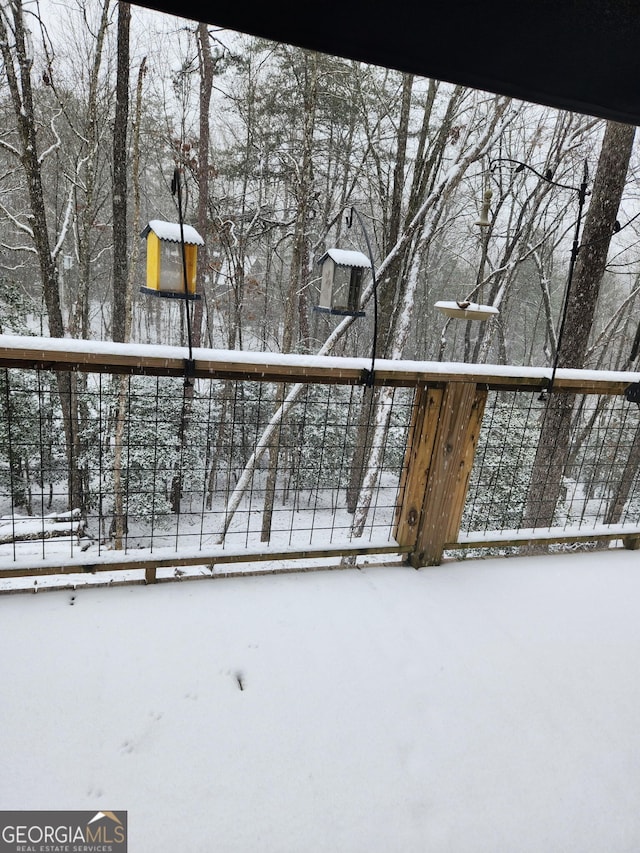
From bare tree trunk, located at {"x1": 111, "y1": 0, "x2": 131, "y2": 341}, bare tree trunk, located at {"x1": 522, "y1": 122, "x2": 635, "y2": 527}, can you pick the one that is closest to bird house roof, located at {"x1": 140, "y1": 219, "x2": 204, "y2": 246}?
bare tree trunk, located at {"x1": 522, "y1": 122, "x2": 635, "y2": 527}

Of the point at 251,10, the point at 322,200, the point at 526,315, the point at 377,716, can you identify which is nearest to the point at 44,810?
the point at 377,716

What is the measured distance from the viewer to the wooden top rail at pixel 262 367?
172 cm

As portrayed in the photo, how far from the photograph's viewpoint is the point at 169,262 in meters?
2.60

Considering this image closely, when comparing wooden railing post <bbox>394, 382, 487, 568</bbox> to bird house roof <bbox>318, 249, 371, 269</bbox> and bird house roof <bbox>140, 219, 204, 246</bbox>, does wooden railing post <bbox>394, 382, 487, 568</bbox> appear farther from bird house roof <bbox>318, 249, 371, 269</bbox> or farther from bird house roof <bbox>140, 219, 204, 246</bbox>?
bird house roof <bbox>140, 219, 204, 246</bbox>

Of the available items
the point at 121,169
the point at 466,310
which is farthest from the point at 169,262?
the point at 121,169

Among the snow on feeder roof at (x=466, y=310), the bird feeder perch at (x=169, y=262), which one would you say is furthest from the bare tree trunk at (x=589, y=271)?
the bird feeder perch at (x=169, y=262)

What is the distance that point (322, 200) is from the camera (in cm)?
1024

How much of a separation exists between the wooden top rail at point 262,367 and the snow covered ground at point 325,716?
934 mm

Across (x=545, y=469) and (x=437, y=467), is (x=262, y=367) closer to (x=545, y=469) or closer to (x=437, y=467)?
(x=437, y=467)

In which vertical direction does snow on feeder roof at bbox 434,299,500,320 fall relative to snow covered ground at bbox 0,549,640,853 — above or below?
above

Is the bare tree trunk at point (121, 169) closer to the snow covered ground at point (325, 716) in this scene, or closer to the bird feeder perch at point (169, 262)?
the bird feeder perch at point (169, 262)

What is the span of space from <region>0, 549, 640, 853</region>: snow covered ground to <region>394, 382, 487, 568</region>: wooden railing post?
10.7 inches

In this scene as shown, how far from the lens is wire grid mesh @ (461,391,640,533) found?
3842 millimetres

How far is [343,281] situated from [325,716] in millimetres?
2105
